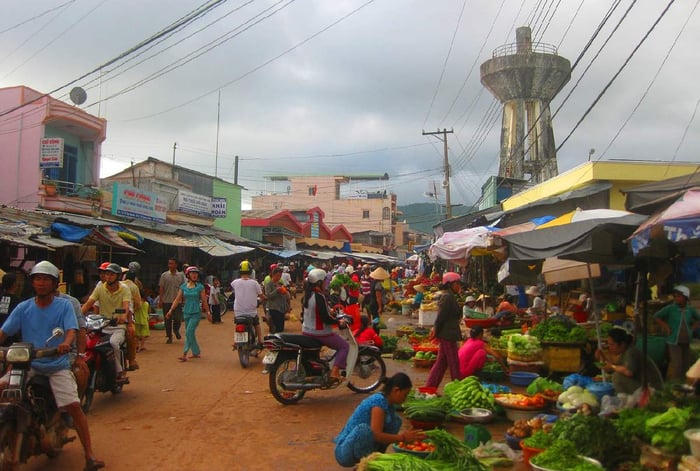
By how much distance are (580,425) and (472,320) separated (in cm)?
810

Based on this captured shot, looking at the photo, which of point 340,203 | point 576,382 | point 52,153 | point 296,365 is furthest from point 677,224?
point 340,203

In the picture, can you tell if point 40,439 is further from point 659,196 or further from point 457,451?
point 659,196

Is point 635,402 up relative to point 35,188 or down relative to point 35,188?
down

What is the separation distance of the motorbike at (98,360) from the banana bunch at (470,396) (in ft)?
14.2

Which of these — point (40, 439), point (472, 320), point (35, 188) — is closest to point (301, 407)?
point (40, 439)

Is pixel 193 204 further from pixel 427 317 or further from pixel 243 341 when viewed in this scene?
pixel 243 341

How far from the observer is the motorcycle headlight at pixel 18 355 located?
4840 mm

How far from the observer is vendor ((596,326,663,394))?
259 inches

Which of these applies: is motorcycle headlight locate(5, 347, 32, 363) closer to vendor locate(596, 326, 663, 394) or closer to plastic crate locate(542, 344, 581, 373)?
vendor locate(596, 326, 663, 394)

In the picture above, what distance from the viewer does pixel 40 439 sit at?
5137 millimetres

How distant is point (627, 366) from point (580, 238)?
1490mm

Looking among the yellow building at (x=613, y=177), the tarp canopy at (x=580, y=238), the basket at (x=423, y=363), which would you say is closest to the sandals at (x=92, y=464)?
the tarp canopy at (x=580, y=238)

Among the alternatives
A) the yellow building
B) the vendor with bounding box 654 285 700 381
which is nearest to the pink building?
the yellow building

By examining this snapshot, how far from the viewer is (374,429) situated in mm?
4711
